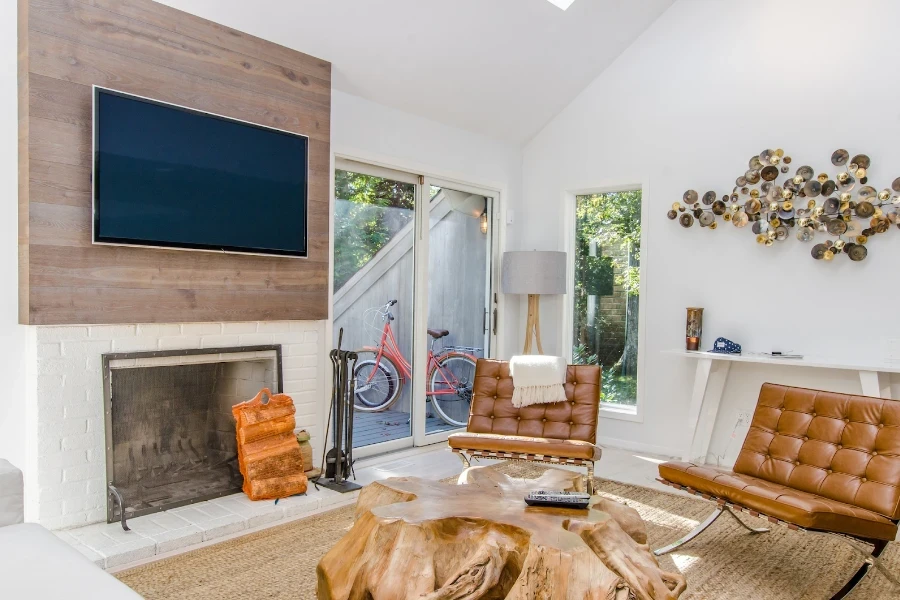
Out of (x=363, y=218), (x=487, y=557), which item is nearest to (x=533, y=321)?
(x=363, y=218)

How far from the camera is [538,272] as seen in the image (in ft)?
16.4

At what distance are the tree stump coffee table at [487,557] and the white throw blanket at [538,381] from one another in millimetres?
1553

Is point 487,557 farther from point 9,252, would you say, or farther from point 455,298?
point 455,298

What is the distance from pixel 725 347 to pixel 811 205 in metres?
1.04

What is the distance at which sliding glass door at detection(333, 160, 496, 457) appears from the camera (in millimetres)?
4438

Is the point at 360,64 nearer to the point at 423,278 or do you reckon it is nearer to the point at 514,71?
the point at 514,71

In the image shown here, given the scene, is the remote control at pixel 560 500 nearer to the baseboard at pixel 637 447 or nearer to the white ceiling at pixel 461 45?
the baseboard at pixel 637 447

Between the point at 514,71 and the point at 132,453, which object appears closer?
the point at 132,453

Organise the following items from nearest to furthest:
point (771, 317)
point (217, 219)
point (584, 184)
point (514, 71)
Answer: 1. point (217, 219)
2. point (771, 317)
3. point (514, 71)
4. point (584, 184)

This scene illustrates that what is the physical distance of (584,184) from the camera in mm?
5316

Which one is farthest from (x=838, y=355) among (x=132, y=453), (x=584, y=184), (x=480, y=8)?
(x=132, y=453)

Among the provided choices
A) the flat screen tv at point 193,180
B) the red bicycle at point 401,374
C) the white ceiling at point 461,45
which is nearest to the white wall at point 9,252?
the flat screen tv at point 193,180

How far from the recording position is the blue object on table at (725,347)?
4.34 m

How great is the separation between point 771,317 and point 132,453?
3.94m
